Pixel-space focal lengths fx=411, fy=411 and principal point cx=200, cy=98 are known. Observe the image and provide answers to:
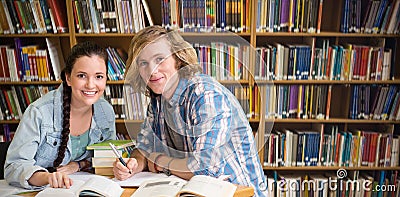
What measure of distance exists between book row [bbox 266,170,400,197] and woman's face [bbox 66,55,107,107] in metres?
1.60

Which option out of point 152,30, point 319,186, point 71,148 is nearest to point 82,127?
point 71,148

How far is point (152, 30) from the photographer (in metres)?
1.35

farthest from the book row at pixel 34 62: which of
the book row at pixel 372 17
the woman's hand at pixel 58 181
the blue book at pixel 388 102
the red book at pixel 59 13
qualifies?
the blue book at pixel 388 102

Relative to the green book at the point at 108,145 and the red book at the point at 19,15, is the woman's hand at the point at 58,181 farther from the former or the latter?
the red book at the point at 19,15

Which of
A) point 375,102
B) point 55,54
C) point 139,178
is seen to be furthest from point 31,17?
point 375,102

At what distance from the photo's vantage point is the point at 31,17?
257 centimetres

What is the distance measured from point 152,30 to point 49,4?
1.46 meters

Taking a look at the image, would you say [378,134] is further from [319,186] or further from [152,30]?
[152,30]

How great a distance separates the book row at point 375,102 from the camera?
2695 mm

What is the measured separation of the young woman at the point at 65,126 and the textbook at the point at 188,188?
0.39 m

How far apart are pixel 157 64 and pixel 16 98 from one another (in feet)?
5.67

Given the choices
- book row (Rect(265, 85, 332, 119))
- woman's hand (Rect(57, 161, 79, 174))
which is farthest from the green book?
book row (Rect(265, 85, 332, 119))

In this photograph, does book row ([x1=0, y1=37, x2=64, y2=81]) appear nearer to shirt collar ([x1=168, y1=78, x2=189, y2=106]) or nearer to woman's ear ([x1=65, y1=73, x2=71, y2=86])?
woman's ear ([x1=65, y1=73, x2=71, y2=86])

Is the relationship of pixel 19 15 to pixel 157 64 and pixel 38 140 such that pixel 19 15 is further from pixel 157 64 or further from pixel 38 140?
pixel 157 64
